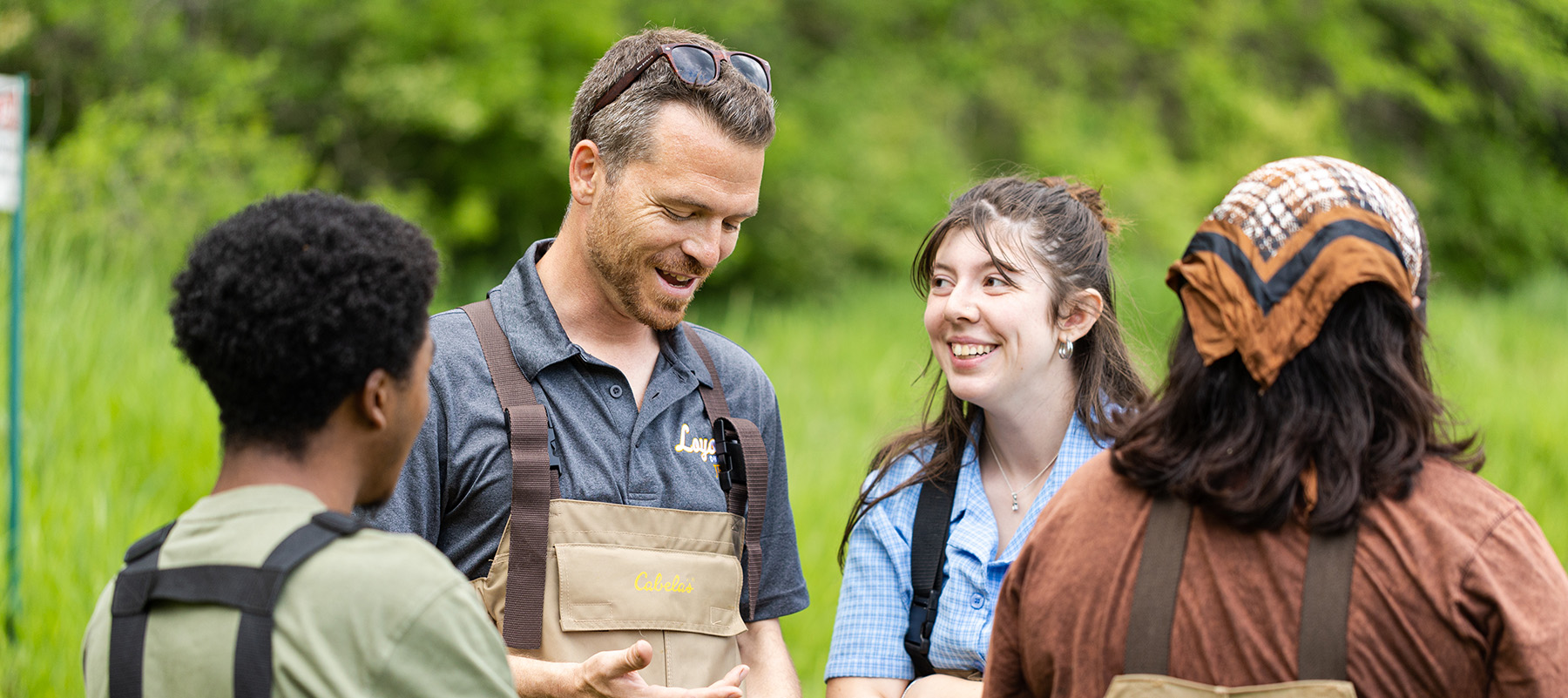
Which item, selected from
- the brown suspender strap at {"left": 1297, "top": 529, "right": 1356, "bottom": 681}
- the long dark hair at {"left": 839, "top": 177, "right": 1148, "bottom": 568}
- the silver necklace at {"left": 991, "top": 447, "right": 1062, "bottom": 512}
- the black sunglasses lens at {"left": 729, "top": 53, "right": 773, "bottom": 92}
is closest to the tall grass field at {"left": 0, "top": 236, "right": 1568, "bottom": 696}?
the long dark hair at {"left": 839, "top": 177, "right": 1148, "bottom": 568}

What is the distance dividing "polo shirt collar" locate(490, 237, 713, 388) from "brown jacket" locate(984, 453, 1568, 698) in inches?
44.9

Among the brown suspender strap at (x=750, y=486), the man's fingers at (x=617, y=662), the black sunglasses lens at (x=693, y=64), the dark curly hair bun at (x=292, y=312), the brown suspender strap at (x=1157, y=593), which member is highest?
the black sunglasses lens at (x=693, y=64)

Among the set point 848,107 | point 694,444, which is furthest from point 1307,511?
point 848,107

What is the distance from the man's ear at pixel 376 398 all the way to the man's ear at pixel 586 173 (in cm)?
102

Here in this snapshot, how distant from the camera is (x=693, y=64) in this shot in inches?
98.9

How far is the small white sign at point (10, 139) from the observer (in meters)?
4.14

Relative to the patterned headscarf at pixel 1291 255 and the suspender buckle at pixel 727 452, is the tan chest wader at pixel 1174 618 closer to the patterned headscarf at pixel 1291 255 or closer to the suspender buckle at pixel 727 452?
the patterned headscarf at pixel 1291 255

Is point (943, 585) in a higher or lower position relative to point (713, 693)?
higher

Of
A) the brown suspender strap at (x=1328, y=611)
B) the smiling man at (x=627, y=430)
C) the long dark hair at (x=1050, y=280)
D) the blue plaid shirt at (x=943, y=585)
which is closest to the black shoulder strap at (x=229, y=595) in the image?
the smiling man at (x=627, y=430)

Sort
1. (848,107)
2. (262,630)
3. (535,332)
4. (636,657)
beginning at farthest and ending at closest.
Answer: (848,107) → (535,332) → (636,657) → (262,630)

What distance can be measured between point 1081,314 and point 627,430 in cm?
112

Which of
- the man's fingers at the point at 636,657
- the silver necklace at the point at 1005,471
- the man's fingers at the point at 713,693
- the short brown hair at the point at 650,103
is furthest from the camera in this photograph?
the silver necklace at the point at 1005,471

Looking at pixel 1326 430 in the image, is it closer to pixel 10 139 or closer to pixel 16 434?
pixel 16 434

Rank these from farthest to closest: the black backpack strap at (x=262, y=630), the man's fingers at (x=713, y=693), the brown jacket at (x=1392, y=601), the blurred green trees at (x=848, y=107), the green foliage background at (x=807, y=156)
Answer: the blurred green trees at (x=848, y=107) → the green foliage background at (x=807, y=156) → the man's fingers at (x=713, y=693) → the brown jacket at (x=1392, y=601) → the black backpack strap at (x=262, y=630)
